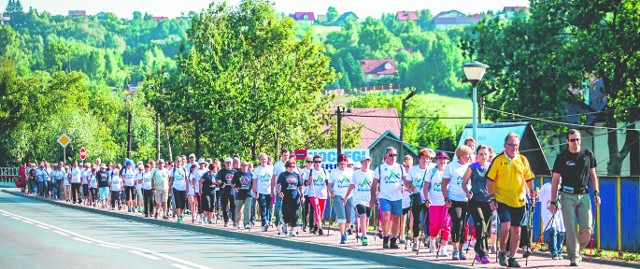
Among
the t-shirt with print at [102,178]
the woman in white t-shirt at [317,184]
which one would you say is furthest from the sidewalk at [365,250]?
the t-shirt with print at [102,178]

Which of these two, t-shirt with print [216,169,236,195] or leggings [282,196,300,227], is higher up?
t-shirt with print [216,169,236,195]

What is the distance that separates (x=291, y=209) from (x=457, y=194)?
6940mm

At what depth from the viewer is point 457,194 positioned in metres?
16.2

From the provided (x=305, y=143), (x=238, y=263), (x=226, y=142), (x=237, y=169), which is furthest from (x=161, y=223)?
(x=305, y=143)

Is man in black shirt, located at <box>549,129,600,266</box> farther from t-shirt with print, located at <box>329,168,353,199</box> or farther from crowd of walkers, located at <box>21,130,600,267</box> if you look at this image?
t-shirt with print, located at <box>329,168,353,199</box>

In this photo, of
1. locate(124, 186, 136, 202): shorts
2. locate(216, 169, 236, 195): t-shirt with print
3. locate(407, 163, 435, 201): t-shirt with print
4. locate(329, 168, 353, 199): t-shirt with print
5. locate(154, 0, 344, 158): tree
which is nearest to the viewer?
locate(407, 163, 435, 201): t-shirt with print

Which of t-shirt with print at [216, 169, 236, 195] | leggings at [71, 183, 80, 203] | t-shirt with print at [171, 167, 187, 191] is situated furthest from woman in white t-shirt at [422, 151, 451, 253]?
leggings at [71, 183, 80, 203]

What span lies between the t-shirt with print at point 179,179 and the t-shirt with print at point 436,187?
12.3 metres

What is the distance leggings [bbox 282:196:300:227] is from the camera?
888 inches

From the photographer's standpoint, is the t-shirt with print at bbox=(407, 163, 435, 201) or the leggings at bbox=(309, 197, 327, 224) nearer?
the t-shirt with print at bbox=(407, 163, 435, 201)

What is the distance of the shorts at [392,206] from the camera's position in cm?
1856

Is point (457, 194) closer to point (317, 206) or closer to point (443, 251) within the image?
point (443, 251)

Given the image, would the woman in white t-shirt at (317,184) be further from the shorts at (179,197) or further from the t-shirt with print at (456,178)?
the shorts at (179,197)

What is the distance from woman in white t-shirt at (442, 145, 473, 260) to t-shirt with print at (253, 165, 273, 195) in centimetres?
884
